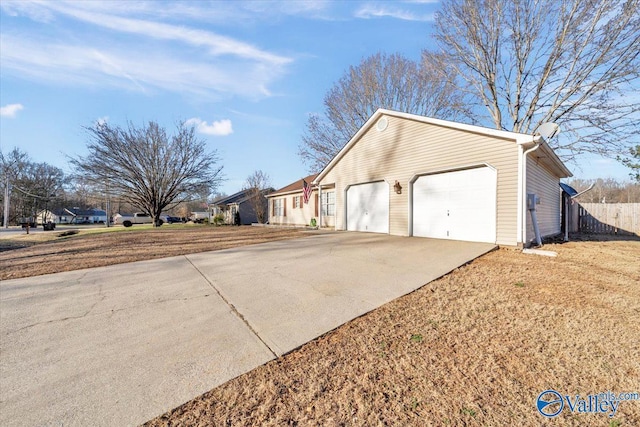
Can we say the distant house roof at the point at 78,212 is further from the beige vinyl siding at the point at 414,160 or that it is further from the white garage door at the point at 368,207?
the beige vinyl siding at the point at 414,160

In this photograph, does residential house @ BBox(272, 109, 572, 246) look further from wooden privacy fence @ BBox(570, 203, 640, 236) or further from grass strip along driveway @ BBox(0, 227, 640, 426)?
wooden privacy fence @ BBox(570, 203, 640, 236)

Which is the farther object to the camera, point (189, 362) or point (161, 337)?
point (161, 337)

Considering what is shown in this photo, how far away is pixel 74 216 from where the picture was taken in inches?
2323

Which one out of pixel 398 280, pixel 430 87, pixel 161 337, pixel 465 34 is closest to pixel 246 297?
pixel 161 337

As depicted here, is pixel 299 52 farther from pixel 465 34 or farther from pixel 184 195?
pixel 184 195

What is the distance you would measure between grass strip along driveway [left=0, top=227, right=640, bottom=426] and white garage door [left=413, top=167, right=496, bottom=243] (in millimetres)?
3649

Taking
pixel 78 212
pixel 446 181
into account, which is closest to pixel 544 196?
pixel 446 181

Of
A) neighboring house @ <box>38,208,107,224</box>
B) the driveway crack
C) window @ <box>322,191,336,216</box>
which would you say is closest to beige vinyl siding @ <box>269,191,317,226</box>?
window @ <box>322,191,336,216</box>

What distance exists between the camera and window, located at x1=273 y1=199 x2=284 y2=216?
853 inches

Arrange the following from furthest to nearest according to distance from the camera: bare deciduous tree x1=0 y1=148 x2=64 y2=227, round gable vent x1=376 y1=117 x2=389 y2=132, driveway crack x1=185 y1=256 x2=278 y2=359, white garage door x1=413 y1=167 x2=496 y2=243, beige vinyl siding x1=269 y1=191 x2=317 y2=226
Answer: bare deciduous tree x1=0 y1=148 x2=64 y2=227 → beige vinyl siding x1=269 y1=191 x2=317 y2=226 → round gable vent x1=376 y1=117 x2=389 y2=132 → white garage door x1=413 y1=167 x2=496 y2=243 → driveway crack x1=185 y1=256 x2=278 y2=359

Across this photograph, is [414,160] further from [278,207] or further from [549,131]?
[278,207]

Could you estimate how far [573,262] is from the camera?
5.60 meters

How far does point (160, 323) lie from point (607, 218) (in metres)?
20.3

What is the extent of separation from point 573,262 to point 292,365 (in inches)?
257
